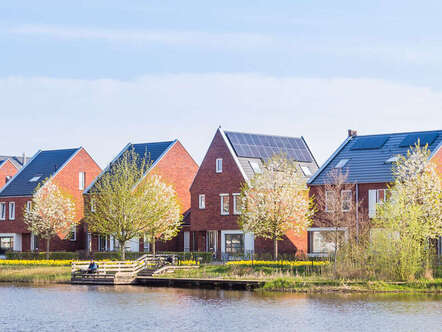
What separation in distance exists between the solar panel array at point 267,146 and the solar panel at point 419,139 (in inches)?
358

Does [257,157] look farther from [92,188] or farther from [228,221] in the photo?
[92,188]

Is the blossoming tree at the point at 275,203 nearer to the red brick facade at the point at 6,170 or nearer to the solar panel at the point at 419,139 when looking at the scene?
the solar panel at the point at 419,139

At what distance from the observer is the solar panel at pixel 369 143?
55.5m

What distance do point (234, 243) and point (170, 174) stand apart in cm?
1034

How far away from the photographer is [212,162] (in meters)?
59.3

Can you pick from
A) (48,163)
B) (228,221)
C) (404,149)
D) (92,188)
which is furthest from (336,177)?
(48,163)

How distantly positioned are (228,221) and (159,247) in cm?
770

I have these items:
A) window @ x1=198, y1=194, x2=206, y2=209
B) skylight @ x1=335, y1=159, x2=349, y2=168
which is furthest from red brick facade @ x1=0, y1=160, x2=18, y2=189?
skylight @ x1=335, y1=159, x2=349, y2=168

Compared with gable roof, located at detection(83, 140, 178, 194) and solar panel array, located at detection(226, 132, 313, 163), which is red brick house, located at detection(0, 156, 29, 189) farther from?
solar panel array, located at detection(226, 132, 313, 163)

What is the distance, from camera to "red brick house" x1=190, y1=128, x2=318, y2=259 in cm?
5716

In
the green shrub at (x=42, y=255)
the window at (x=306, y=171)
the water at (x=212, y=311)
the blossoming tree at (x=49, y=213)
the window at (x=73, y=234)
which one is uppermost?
the window at (x=306, y=171)

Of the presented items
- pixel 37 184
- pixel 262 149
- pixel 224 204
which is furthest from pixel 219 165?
pixel 37 184

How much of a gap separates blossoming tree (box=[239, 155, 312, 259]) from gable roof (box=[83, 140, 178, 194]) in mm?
13608

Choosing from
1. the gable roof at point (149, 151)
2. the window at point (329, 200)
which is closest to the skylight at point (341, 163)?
the window at point (329, 200)
